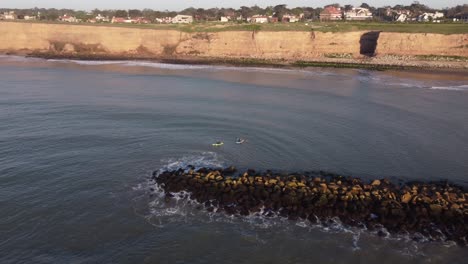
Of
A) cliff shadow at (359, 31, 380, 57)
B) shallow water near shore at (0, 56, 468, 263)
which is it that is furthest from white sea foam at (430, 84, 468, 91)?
cliff shadow at (359, 31, 380, 57)

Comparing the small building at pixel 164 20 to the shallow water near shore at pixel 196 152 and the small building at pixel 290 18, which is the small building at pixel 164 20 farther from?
the shallow water near shore at pixel 196 152

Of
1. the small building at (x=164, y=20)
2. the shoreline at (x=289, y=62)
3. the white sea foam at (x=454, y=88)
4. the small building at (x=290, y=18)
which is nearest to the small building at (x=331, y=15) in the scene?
the small building at (x=290, y=18)

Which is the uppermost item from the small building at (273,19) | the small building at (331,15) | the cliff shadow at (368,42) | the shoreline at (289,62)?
the small building at (331,15)

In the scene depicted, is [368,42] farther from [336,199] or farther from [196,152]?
[336,199]

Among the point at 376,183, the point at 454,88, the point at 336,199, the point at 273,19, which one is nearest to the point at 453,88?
the point at 454,88

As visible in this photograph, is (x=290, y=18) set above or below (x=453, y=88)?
above

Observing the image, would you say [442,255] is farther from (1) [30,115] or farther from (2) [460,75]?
(2) [460,75]

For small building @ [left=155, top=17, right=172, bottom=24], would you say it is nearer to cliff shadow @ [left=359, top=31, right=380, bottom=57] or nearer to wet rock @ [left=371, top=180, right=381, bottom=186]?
cliff shadow @ [left=359, top=31, right=380, bottom=57]
